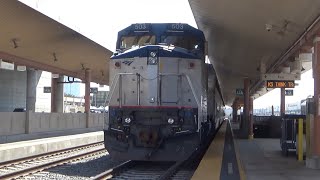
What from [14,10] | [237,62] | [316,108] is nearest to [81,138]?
[14,10]

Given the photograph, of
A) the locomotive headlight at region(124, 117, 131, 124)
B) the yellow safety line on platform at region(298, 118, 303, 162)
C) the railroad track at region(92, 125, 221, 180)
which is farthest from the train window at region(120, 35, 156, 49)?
the yellow safety line on platform at region(298, 118, 303, 162)

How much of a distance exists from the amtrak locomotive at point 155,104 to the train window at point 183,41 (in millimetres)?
705

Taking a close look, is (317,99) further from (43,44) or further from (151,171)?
(43,44)

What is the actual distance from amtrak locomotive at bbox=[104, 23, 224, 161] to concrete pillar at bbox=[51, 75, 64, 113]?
2742cm

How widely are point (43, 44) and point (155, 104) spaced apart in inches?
645

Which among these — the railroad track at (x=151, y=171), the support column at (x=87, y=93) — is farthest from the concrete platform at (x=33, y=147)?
the support column at (x=87, y=93)

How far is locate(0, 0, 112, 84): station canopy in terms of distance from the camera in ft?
72.4

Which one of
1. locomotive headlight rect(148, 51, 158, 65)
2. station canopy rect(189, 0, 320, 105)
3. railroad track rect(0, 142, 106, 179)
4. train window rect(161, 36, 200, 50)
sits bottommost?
railroad track rect(0, 142, 106, 179)

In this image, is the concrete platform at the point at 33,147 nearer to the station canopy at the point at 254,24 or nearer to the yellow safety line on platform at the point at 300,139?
the station canopy at the point at 254,24

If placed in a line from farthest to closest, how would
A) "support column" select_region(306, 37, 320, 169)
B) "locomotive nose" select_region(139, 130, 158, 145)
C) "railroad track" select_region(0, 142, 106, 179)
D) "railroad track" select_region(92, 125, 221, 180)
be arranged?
1. "support column" select_region(306, 37, 320, 169)
2. "locomotive nose" select_region(139, 130, 158, 145)
3. "railroad track" select_region(0, 142, 106, 179)
4. "railroad track" select_region(92, 125, 221, 180)

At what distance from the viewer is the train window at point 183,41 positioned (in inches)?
586

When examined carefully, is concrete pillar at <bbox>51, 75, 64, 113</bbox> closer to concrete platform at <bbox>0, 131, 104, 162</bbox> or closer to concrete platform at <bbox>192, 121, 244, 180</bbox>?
concrete platform at <bbox>0, 131, 104, 162</bbox>

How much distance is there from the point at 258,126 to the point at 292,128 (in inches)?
553

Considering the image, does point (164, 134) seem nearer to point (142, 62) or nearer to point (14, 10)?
point (142, 62)
